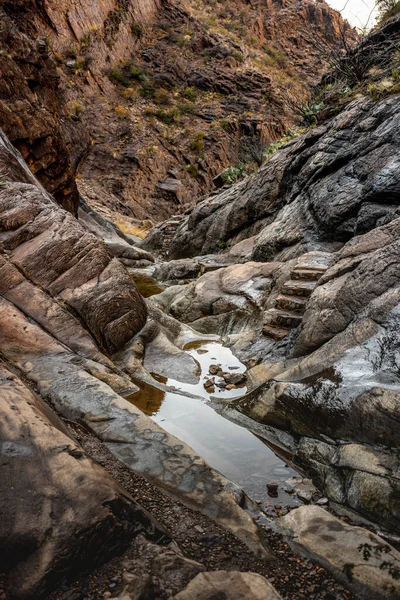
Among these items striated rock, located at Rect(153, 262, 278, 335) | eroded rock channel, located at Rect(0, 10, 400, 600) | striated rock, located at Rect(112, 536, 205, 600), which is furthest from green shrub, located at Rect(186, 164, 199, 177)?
striated rock, located at Rect(112, 536, 205, 600)

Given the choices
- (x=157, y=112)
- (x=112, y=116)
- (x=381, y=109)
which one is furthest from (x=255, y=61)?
(x=381, y=109)

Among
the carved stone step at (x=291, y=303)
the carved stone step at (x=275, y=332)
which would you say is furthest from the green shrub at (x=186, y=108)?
the carved stone step at (x=275, y=332)

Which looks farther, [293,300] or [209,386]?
[293,300]

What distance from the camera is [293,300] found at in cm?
600

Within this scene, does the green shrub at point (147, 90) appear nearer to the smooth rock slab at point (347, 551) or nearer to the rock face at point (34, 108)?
the rock face at point (34, 108)

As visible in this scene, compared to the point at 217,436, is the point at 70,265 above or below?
above

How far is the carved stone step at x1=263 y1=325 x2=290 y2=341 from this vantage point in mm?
5703

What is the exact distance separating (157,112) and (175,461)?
36243 mm

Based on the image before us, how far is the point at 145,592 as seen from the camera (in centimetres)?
181

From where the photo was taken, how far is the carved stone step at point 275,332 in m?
5.70

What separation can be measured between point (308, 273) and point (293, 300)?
0.65m

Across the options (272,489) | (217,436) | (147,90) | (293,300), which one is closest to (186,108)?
(147,90)

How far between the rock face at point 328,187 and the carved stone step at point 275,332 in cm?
341

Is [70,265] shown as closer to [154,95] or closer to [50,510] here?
[50,510]
